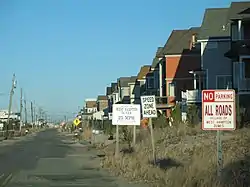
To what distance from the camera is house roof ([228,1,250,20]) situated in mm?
43906

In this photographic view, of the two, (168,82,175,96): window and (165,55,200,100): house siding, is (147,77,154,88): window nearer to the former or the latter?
(168,82,175,96): window

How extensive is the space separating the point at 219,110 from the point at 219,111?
0.02 metres

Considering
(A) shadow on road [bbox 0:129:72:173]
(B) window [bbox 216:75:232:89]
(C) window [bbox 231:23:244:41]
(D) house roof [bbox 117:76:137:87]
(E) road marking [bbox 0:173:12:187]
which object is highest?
(D) house roof [bbox 117:76:137:87]

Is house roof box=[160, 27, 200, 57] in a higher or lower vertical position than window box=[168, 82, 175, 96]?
higher

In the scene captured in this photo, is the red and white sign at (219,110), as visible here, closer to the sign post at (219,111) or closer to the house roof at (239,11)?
the sign post at (219,111)

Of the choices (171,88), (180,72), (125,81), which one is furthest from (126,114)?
(125,81)

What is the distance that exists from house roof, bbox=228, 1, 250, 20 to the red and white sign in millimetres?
33580

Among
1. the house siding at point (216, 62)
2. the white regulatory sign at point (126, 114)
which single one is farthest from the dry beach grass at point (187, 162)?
the house siding at point (216, 62)

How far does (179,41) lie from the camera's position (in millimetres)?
66062

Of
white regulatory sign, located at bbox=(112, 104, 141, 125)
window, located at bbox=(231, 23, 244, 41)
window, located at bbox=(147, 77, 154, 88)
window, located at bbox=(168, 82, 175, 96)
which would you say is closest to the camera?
white regulatory sign, located at bbox=(112, 104, 141, 125)

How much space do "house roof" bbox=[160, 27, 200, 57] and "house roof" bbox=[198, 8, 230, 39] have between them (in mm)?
5617

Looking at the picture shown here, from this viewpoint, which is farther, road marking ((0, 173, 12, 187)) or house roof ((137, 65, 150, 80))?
house roof ((137, 65, 150, 80))

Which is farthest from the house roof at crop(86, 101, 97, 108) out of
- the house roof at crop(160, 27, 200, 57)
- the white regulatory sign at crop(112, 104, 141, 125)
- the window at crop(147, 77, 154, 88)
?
the white regulatory sign at crop(112, 104, 141, 125)

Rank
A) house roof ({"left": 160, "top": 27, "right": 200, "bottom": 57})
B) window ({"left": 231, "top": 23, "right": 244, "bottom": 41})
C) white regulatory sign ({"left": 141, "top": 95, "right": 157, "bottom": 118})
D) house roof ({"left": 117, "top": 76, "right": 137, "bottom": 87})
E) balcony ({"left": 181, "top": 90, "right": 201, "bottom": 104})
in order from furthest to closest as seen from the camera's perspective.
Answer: house roof ({"left": 117, "top": 76, "right": 137, "bottom": 87})
house roof ({"left": 160, "top": 27, "right": 200, "bottom": 57})
balcony ({"left": 181, "top": 90, "right": 201, "bottom": 104})
window ({"left": 231, "top": 23, "right": 244, "bottom": 41})
white regulatory sign ({"left": 141, "top": 95, "right": 157, "bottom": 118})
